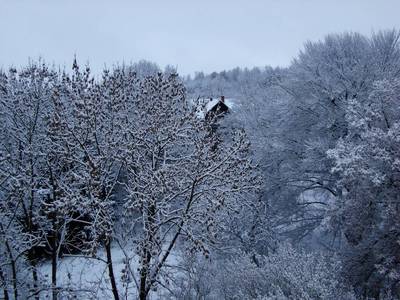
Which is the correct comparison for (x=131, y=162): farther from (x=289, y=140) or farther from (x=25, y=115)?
(x=289, y=140)

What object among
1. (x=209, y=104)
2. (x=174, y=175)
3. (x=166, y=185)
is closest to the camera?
(x=166, y=185)

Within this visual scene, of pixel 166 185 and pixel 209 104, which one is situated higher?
pixel 209 104

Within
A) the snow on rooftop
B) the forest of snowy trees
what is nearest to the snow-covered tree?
the forest of snowy trees

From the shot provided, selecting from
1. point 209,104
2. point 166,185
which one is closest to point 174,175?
point 166,185

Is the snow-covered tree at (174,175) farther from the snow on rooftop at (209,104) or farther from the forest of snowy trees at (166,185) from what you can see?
the snow on rooftop at (209,104)

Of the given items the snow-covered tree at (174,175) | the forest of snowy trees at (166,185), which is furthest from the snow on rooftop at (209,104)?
the snow-covered tree at (174,175)

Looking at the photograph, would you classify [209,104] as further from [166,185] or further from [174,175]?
Answer: [166,185]

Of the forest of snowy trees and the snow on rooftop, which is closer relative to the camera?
the forest of snowy trees

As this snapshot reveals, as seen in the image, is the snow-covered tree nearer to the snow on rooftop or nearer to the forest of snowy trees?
the forest of snowy trees

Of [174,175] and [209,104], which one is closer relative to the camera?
[174,175]

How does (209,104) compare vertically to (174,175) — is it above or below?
above

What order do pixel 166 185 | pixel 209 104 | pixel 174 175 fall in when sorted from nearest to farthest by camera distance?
1. pixel 166 185
2. pixel 174 175
3. pixel 209 104

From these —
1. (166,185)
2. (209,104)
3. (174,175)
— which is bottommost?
(166,185)

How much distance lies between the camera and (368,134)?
30.6ft
